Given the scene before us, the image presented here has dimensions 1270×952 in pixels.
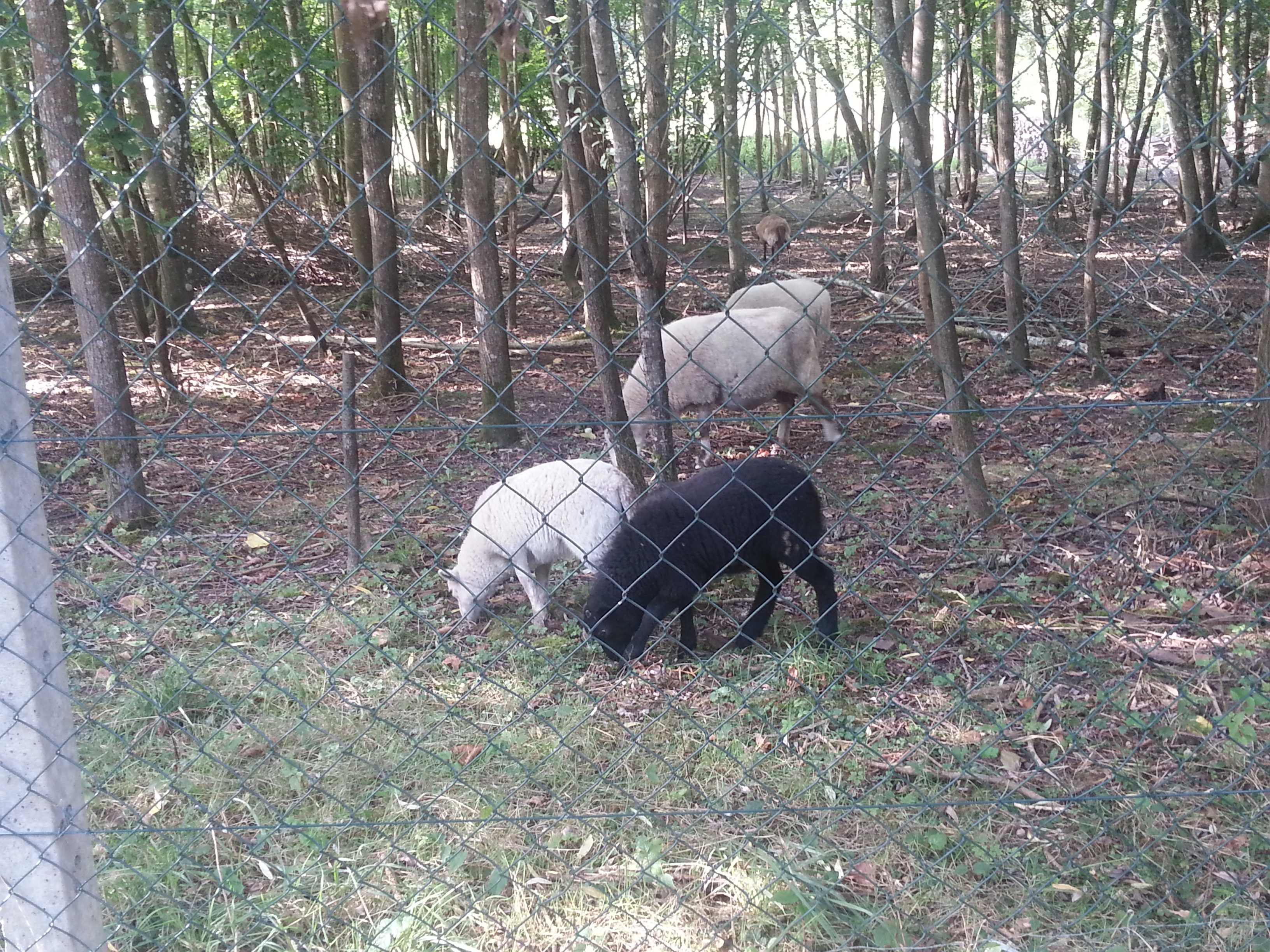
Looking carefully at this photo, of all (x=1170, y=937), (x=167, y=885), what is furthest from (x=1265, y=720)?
(x=167, y=885)

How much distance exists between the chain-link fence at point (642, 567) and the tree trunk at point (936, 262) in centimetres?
5

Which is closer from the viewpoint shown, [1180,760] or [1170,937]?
[1170,937]

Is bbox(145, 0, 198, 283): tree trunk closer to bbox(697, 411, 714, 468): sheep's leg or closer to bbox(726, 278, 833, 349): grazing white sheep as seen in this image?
bbox(697, 411, 714, 468): sheep's leg

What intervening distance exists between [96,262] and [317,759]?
10.9ft

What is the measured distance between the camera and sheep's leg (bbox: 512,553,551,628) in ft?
18.4

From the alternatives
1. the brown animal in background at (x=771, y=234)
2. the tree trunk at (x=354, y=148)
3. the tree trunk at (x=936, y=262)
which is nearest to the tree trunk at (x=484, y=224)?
the tree trunk at (x=354, y=148)

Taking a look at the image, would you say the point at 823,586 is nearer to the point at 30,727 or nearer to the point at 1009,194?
the point at 1009,194

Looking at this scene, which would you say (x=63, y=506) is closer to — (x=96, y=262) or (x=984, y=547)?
(x=96, y=262)

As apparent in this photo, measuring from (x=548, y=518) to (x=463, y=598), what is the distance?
0.68 metres

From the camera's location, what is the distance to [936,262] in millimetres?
4949

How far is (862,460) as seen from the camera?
7.91 meters

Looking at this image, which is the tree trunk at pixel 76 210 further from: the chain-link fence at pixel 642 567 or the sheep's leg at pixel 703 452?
the sheep's leg at pixel 703 452

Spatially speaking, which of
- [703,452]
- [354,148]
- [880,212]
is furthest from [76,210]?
[880,212]

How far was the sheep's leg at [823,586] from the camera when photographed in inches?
197
